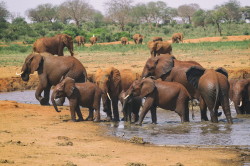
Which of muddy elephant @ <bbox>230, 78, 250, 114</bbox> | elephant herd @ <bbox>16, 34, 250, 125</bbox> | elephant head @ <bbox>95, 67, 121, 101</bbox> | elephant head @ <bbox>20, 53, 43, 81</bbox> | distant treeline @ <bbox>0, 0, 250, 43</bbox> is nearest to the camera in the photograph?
elephant herd @ <bbox>16, 34, 250, 125</bbox>

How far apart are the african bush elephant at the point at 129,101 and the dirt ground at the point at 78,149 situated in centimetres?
95

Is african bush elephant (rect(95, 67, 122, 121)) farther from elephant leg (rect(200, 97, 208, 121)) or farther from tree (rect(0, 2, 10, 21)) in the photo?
tree (rect(0, 2, 10, 21))

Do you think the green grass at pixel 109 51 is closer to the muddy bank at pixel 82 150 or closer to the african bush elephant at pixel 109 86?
the african bush elephant at pixel 109 86

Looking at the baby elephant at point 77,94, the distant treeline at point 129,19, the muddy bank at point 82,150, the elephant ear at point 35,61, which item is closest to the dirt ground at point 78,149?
the muddy bank at point 82,150

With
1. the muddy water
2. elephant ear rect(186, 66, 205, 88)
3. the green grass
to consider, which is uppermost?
elephant ear rect(186, 66, 205, 88)

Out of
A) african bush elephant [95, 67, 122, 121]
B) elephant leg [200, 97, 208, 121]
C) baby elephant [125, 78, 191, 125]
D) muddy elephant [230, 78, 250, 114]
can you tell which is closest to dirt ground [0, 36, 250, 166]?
african bush elephant [95, 67, 122, 121]

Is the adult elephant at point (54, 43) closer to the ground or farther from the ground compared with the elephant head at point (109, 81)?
farther from the ground

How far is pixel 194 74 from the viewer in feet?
40.5

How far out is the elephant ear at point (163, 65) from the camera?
44.4 feet

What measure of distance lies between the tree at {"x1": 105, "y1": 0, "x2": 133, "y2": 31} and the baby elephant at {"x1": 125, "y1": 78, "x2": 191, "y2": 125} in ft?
216

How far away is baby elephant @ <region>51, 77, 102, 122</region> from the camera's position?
11.9 meters

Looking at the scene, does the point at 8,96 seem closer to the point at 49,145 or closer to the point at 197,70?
the point at 197,70

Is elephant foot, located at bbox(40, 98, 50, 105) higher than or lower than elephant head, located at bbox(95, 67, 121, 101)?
lower

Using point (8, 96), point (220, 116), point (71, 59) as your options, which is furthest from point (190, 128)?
point (8, 96)
